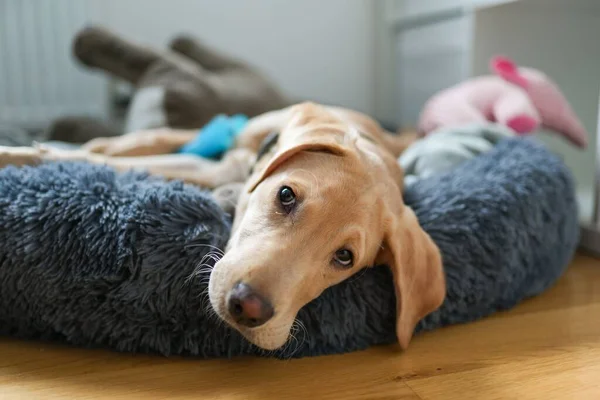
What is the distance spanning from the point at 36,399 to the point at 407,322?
0.78 m

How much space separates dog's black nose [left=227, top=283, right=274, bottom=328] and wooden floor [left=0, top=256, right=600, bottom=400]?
17cm

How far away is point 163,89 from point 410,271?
1879mm

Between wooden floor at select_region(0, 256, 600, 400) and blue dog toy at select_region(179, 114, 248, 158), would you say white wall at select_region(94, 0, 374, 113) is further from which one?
wooden floor at select_region(0, 256, 600, 400)

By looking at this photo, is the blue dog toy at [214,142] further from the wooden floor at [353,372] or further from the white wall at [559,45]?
the white wall at [559,45]

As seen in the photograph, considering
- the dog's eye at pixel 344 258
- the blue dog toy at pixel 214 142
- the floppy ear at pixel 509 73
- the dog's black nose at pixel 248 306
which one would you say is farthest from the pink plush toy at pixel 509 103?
the dog's black nose at pixel 248 306

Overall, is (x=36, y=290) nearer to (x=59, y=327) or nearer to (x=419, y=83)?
(x=59, y=327)

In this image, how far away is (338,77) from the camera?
433 centimetres

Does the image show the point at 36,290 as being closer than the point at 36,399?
No

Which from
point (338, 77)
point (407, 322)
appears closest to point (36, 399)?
point (407, 322)

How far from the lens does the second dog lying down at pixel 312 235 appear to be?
1.25m

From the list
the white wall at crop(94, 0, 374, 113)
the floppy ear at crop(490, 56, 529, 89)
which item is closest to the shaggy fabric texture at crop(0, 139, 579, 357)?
the floppy ear at crop(490, 56, 529, 89)

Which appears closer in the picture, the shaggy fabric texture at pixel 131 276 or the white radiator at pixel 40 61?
the shaggy fabric texture at pixel 131 276

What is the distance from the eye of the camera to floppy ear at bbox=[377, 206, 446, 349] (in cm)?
146

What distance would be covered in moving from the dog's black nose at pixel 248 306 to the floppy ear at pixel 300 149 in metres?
0.35
